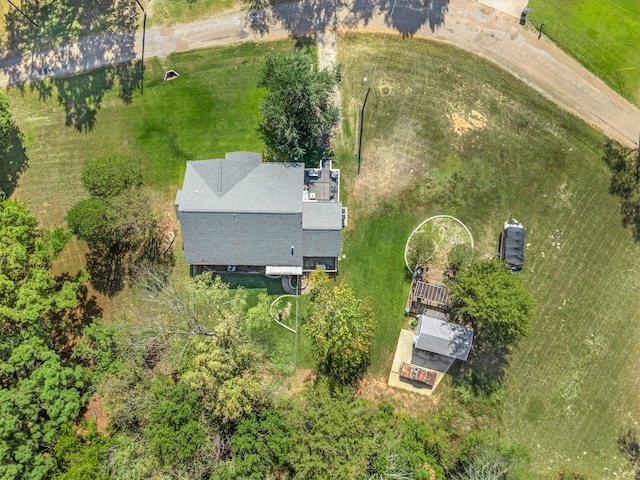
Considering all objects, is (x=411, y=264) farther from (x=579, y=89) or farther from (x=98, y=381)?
(x=98, y=381)

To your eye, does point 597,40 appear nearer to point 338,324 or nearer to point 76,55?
point 338,324

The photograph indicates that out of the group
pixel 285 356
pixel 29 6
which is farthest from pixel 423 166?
pixel 29 6

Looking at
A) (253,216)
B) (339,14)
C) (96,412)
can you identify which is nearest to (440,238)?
(253,216)

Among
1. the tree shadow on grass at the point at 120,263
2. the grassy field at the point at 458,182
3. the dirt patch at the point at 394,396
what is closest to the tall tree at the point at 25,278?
the tree shadow on grass at the point at 120,263

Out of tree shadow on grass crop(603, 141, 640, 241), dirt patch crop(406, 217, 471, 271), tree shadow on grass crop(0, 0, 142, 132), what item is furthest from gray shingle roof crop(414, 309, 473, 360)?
tree shadow on grass crop(0, 0, 142, 132)

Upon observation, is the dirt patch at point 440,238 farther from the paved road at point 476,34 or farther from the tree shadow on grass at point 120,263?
the tree shadow on grass at point 120,263
